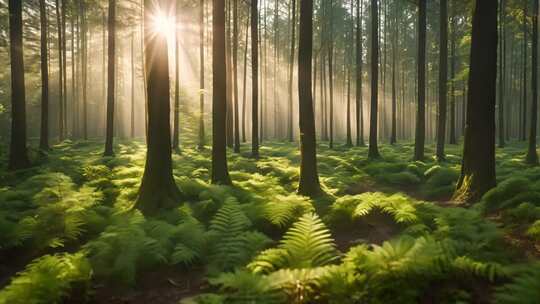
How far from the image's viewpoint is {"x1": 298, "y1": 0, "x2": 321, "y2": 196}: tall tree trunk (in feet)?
33.2

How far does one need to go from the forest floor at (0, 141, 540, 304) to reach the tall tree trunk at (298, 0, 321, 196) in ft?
2.49

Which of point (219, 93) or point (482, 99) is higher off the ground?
point (219, 93)

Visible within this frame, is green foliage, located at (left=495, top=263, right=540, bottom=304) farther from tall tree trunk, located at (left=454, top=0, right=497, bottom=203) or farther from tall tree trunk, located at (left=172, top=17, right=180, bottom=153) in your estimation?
tall tree trunk, located at (left=172, top=17, right=180, bottom=153)

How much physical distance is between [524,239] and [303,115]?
590cm

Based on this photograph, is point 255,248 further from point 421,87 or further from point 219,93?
point 421,87

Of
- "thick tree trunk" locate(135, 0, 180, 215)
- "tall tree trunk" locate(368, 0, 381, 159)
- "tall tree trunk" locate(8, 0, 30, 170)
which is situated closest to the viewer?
"thick tree trunk" locate(135, 0, 180, 215)

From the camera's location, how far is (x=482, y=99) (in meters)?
8.45

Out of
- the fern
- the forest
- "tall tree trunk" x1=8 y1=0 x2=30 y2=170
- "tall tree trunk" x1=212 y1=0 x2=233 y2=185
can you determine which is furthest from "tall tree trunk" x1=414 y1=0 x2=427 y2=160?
"tall tree trunk" x1=8 y1=0 x2=30 y2=170

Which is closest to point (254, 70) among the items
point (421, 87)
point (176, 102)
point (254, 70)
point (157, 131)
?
point (254, 70)

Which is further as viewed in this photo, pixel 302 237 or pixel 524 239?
pixel 524 239

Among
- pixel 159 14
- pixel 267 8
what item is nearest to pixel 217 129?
pixel 159 14

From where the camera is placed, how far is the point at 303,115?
10.2 metres

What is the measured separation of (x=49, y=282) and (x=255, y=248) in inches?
106

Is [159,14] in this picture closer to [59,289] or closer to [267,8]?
[59,289]
